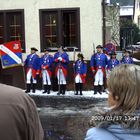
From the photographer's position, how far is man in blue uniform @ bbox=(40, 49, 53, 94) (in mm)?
19719

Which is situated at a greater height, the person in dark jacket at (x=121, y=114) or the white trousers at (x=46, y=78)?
the person in dark jacket at (x=121, y=114)

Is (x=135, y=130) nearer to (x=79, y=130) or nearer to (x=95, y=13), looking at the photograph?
(x=79, y=130)

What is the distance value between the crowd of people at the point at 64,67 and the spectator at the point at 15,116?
1669cm

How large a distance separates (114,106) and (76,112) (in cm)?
1149

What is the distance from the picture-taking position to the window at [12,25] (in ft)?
71.1

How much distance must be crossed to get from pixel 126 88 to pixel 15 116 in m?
0.67

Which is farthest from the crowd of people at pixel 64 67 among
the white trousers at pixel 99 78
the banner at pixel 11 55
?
the banner at pixel 11 55

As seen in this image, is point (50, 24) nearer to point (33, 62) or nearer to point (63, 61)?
point (33, 62)

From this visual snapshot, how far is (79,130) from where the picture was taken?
10.6 m

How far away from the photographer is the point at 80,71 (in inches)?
765

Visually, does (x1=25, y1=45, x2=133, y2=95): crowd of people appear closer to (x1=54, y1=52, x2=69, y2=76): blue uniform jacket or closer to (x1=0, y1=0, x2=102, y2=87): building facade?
(x1=54, y1=52, x2=69, y2=76): blue uniform jacket

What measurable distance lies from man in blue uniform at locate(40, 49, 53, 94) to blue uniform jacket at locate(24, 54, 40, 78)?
0.70 feet

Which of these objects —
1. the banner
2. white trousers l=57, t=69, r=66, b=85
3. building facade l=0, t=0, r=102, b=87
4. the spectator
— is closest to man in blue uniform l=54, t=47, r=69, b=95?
white trousers l=57, t=69, r=66, b=85

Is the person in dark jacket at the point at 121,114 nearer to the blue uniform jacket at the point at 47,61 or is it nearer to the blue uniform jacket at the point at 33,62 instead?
the blue uniform jacket at the point at 47,61
